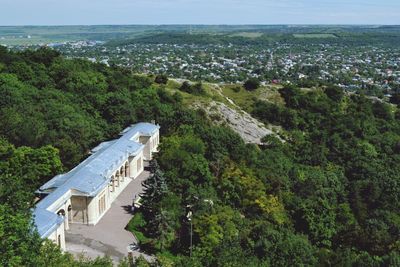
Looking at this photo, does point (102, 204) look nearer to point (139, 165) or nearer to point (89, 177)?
point (89, 177)

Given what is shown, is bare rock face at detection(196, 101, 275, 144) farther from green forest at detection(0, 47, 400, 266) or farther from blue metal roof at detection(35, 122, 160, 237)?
blue metal roof at detection(35, 122, 160, 237)

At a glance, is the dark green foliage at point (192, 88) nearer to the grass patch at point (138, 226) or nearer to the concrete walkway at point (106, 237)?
the concrete walkway at point (106, 237)

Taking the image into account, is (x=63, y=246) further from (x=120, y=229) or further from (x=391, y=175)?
(x=391, y=175)

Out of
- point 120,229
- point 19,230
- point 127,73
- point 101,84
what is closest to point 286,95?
point 127,73

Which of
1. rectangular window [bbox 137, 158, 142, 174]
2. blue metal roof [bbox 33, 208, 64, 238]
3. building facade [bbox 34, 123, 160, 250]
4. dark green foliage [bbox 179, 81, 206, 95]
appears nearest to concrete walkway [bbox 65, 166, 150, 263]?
building facade [bbox 34, 123, 160, 250]

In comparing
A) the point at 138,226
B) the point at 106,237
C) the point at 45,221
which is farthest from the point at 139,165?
the point at 45,221

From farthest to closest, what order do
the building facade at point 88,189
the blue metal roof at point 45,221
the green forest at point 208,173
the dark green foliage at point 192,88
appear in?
the dark green foliage at point 192,88 < the green forest at point 208,173 < the building facade at point 88,189 < the blue metal roof at point 45,221

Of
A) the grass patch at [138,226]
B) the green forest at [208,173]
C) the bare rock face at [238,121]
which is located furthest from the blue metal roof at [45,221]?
the bare rock face at [238,121]
